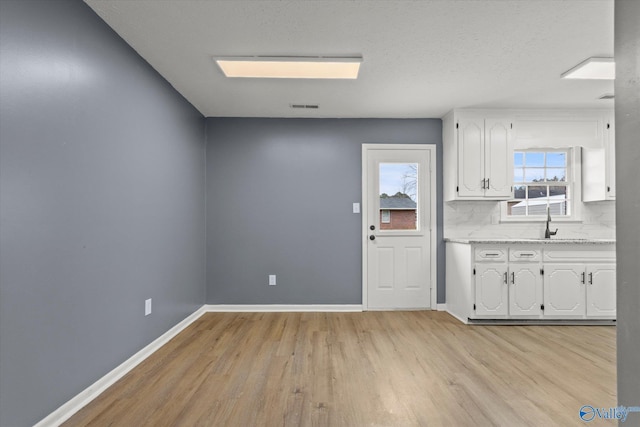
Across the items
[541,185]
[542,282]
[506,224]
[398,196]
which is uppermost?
[541,185]

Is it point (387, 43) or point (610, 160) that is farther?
point (610, 160)

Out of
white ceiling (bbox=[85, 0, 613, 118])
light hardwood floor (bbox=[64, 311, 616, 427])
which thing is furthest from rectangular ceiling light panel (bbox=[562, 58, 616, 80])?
light hardwood floor (bbox=[64, 311, 616, 427])

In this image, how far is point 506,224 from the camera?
4.16 metres

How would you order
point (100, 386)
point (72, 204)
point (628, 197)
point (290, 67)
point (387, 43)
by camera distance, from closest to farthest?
point (628, 197) → point (72, 204) → point (100, 386) → point (387, 43) → point (290, 67)

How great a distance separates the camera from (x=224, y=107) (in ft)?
12.6

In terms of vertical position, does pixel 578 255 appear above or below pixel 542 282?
above

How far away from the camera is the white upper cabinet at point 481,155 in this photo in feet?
12.8

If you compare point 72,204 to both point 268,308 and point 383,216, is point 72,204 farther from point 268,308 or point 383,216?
point 383,216

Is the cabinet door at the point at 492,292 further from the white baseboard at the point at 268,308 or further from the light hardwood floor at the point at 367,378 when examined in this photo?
the white baseboard at the point at 268,308

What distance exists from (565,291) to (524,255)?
573 millimetres

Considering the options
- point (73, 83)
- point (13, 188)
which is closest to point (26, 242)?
point (13, 188)

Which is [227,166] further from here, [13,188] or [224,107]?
[13,188]

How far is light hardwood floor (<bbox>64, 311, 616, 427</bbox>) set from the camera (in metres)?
1.87

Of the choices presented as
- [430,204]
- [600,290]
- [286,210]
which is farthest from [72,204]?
[600,290]
